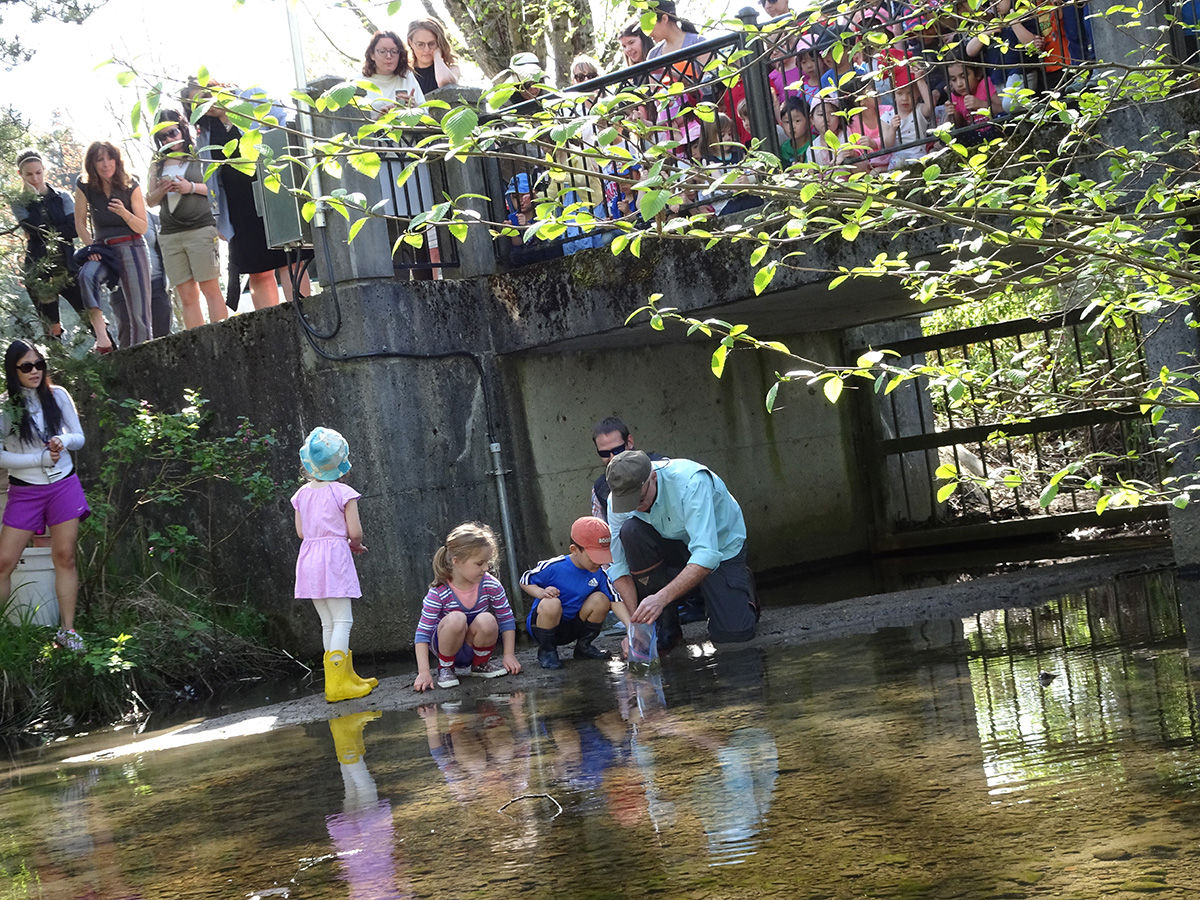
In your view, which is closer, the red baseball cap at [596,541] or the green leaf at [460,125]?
the green leaf at [460,125]

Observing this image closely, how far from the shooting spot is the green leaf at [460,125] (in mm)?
2994

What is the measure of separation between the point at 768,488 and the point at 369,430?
400 cm

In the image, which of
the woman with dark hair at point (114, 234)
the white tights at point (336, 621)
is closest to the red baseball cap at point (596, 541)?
the white tights at point (336, 621)

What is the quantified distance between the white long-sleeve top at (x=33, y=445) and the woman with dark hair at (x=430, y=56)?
3.33m

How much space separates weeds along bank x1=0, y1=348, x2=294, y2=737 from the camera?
25.2ft

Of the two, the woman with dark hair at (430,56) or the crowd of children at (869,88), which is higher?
the woman with dark hair at (430,56)

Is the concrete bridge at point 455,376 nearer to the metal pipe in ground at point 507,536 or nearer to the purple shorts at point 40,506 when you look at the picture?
the metal pipe in ground at point 507,536

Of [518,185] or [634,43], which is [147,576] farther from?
[634,43]

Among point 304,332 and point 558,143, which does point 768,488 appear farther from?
point 558,143

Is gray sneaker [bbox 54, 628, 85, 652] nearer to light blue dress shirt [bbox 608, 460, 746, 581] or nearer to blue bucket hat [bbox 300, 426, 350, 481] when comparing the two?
blue bucket hat [bbox 300, 426, 350, 481]

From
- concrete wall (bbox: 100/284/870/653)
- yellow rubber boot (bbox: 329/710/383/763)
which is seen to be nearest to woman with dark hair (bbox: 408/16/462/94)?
concrete wall (bbox: 100/284/870/653)

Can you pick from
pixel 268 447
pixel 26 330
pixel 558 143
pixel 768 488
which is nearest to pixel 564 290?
pixel 268 447

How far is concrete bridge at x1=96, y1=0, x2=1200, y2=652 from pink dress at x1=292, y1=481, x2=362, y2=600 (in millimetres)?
1250

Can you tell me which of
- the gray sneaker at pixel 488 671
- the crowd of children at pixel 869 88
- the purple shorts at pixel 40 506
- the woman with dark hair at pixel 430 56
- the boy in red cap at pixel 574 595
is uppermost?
the woman with dark hair at pixel 430 56
